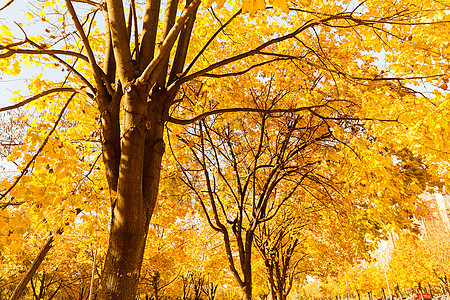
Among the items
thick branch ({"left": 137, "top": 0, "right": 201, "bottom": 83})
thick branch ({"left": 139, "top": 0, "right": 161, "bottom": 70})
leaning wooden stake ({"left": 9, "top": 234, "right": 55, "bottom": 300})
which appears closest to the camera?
thick branch ({"left": 137, "top": 0, "right": 201, "bottom": 83})

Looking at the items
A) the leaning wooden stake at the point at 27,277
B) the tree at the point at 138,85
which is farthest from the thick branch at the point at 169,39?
the leaning wooden stake at the point at 27,277

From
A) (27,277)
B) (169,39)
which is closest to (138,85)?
(169,39)

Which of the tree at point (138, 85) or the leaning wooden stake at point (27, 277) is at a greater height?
the tree at point (138, 85)

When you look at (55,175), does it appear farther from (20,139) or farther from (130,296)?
(20,139)

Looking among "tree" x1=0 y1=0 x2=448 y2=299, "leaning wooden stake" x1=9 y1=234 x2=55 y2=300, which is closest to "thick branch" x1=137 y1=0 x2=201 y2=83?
"tree" x1=0 y1=0 x2=448 y2=299

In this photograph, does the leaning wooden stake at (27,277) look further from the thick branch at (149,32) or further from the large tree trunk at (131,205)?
the thick branch at (149,32)

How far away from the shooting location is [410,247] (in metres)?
32.1

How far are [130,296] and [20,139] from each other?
7.26 meters

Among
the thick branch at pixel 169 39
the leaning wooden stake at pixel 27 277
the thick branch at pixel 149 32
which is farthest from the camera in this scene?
the leaning wooden stake at pixel 27 277

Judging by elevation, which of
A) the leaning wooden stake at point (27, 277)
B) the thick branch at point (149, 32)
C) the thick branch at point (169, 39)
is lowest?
the leaning wooden stake at point (27, 277)

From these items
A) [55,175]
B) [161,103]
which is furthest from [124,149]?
[55,175]

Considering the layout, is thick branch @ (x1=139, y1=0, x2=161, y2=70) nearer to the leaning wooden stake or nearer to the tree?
the tree

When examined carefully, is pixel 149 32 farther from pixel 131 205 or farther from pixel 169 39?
pixel 131 205

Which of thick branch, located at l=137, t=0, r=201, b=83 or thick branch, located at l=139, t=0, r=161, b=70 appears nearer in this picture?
thick branch, located at l=137, t=0, r=201, b=83
